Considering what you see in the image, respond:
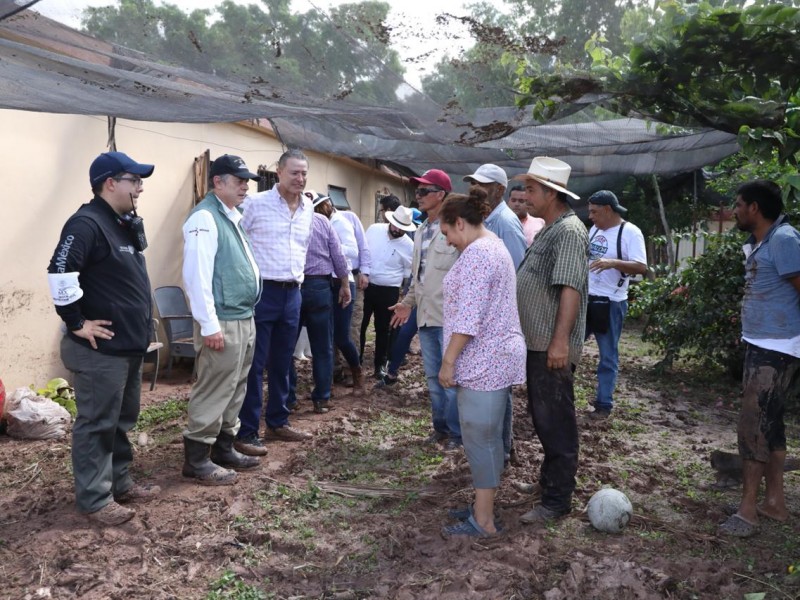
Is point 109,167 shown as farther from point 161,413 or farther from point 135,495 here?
point 161,413

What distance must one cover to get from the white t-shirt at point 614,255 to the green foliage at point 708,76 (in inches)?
74.1

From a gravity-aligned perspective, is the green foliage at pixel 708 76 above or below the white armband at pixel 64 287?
above

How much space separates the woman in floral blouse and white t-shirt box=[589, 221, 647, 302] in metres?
2.71

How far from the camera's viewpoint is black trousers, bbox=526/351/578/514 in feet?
12.4

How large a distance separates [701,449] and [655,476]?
89 centimetres

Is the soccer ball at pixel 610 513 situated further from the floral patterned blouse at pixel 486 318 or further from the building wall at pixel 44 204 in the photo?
the building wall at pixel 44 204

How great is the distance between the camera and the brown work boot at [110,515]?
3.67 metres

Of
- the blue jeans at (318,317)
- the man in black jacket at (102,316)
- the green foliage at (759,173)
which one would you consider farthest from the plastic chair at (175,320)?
the green foliage at (759,173)

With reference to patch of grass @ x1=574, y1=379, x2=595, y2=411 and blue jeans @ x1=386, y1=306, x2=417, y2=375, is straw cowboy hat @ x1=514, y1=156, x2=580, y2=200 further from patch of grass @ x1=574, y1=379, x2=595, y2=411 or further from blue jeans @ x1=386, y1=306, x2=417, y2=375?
patch of grass @ x1=574, y1=379, x2=595, y2=411

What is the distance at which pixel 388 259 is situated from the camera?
7309mm

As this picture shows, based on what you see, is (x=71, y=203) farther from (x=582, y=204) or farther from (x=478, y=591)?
(x=582, y=204)

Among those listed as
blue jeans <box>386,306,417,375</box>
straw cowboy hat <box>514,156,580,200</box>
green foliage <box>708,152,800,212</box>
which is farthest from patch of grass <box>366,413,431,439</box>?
green foliage <box>708,152,800,212</box>

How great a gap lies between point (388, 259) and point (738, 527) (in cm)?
437

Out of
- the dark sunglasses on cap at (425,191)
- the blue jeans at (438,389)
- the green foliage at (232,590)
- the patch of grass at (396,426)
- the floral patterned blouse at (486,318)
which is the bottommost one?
the green foliage at (232,590)
